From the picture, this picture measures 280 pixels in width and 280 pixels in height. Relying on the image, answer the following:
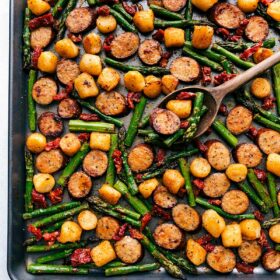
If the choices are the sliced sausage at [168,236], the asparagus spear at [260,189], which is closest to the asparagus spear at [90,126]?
the sliced sausage at [168,236]

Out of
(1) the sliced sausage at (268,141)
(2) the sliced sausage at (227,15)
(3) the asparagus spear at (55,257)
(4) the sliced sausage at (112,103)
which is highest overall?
(2) the sliced sausage at (227,15)

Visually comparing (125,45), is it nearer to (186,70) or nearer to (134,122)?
(186,70)

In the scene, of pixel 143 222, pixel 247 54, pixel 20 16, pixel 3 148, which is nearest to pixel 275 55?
pixel 247 54

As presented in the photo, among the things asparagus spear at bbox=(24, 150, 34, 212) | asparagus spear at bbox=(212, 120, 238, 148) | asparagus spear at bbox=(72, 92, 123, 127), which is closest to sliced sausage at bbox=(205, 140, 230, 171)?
asparagus spear at bbox=(212, 120, 238, 148)

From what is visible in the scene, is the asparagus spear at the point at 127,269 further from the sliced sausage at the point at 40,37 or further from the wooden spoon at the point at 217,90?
the sliced sausage at the point at 40,37

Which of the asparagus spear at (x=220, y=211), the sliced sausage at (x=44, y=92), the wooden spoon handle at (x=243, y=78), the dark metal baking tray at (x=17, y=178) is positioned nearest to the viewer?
the wooden spoon handle at (x=243, y=78)

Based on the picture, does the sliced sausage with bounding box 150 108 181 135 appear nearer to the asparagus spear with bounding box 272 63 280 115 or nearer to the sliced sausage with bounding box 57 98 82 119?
the sliced sausage with bounding box 57 98 82 119
